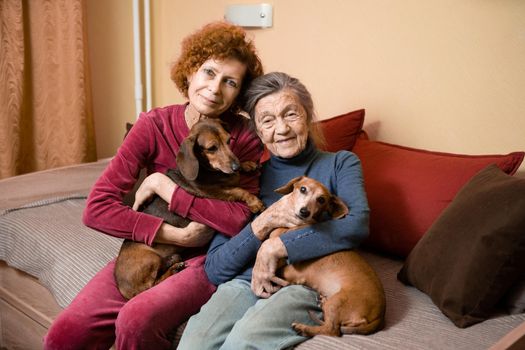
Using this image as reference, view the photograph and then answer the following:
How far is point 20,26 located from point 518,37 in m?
2.44

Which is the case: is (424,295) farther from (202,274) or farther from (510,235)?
(202,274)

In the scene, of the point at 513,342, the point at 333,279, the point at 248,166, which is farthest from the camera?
the point at 248,166

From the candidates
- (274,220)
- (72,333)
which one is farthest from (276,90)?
(72,333)

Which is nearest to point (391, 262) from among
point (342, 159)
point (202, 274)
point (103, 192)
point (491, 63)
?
point (342, 159)

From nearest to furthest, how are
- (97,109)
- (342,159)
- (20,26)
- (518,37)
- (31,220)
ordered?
(342,159) < (518,37) < (31,220) < (20,26) < (97,109)

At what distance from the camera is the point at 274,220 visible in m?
1.49

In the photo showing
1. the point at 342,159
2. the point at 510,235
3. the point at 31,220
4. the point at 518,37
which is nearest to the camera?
the point at 510,235

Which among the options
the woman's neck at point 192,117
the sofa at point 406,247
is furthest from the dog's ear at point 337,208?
the woman's neck at point 192,117

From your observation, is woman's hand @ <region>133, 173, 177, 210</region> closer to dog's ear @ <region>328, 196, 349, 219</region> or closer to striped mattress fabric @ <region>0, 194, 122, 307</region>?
striped mattress fabric @ <region>0, 194, 122, 307</region>

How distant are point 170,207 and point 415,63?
4.25 ft

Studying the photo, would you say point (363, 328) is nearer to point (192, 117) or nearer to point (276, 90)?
point (276, 90)

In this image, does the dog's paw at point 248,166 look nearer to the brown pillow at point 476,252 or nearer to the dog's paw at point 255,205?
the dog's paw at point 255,205

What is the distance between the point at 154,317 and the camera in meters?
1.37

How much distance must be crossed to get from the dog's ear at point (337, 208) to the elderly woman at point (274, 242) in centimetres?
2
